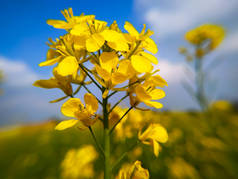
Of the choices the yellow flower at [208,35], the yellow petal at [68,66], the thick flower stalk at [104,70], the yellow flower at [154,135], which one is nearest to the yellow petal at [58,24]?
the thick flower stalk at [104,70]

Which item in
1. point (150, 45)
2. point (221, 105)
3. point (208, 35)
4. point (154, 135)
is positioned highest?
point (208, 35)

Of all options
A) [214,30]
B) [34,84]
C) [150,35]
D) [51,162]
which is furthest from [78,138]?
[214,30]

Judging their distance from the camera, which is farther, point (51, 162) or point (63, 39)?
point (51, 162)

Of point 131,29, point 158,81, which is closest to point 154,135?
point 158,81

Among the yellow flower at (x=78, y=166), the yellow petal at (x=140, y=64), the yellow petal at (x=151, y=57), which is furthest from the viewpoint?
the yellow flower at (x=78, y=166)

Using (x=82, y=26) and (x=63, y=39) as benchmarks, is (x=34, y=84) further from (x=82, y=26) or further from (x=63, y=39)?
(x=82, y=26)

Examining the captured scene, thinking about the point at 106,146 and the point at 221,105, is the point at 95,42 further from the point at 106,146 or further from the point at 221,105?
the point at 221,105

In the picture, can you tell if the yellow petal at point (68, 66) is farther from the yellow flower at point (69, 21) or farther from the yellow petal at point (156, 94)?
the yellow petal at point (156, 94)
